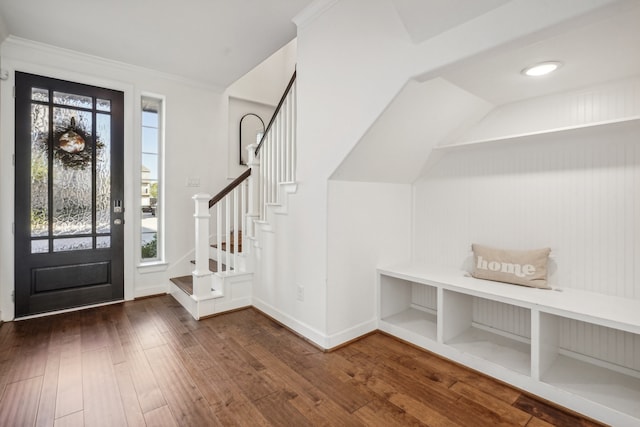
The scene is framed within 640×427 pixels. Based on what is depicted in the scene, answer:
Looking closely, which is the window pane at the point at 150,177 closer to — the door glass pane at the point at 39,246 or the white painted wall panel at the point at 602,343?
the door glass pane at the point at 39,246

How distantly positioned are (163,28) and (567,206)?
132 inches

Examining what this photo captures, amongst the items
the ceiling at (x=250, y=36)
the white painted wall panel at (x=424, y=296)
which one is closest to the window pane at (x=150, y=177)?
the ceiling at (x=250, y=36)

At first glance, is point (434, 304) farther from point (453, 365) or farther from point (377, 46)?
point (377, 46)

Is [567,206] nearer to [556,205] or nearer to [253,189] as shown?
[556,205]

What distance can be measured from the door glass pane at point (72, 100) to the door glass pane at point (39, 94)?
6 centimetres

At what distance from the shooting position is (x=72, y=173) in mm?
3068

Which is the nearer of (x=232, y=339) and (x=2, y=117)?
(x=232, y=339)

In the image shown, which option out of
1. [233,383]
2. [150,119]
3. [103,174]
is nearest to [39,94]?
[103,174]

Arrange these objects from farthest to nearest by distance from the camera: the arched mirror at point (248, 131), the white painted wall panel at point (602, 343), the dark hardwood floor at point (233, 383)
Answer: the arched mirror at point (248, 131) → the white painted wall panel at point (602, 343) → the dark hardwood floor at point (233, 383)

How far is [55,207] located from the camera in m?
2.99

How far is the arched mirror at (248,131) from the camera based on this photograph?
429 centimetres

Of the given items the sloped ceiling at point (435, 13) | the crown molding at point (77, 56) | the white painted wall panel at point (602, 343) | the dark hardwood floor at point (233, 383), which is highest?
the crown molding at point (77, 56)

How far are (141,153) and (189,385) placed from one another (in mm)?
2620

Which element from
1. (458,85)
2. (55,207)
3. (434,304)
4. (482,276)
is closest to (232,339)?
(434,304)
